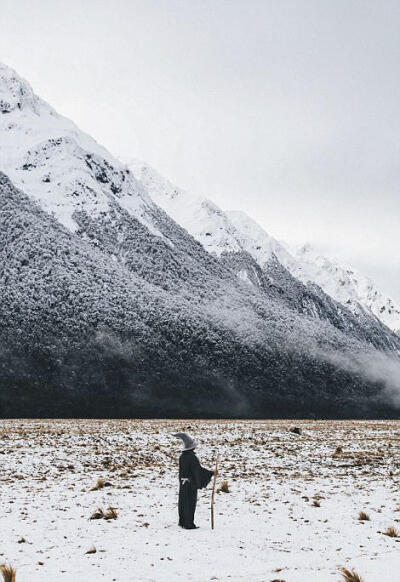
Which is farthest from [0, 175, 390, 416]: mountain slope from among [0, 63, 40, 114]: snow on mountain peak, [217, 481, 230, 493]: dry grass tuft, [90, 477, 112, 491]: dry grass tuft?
[217, 481, 230, 493]: dry grass tuft

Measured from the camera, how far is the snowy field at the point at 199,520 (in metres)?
9.06

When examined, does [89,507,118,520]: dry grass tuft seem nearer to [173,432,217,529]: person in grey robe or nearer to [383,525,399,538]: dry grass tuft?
[173,432,217,529]: person in grey robe

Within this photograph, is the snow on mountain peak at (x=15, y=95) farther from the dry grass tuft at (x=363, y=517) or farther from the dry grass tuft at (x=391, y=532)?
the dry grass tuft at (x=391, y=532)

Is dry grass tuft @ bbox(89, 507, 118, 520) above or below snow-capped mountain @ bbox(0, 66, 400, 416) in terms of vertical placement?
below

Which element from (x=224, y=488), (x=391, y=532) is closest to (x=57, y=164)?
(x=224, y=488)

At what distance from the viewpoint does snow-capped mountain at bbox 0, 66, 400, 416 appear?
3784 inches

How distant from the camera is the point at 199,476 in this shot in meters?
11.9

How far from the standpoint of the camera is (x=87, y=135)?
7657 inches

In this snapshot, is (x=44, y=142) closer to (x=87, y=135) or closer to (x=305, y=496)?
(x=87, y=135)

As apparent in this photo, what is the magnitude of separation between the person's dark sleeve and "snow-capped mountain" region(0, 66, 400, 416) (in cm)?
7305

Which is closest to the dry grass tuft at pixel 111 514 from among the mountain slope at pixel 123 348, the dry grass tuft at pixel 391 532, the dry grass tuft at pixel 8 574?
the dry grass tuft at pixel 8 574

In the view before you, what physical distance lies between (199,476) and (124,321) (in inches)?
3933

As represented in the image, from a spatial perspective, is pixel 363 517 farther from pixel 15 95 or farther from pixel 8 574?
pixel 15 95

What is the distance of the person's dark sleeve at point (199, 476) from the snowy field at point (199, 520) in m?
0.83
